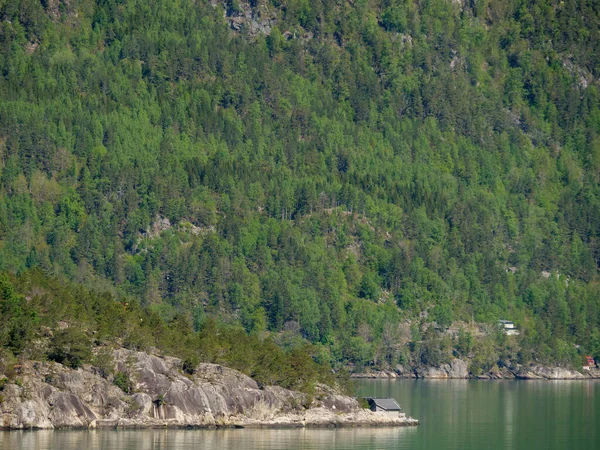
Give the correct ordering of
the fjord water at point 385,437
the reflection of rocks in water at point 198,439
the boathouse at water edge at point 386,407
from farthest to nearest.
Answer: the boathouse at water edge at point 386,407 → the fjord water at point 385,437 → the reflection of rocks in water at point 198,439

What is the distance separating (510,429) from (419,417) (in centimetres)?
1246

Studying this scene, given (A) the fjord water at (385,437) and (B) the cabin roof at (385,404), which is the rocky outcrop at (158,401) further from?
(B) the cabin roof at (385,404)

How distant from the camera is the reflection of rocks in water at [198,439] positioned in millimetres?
143375

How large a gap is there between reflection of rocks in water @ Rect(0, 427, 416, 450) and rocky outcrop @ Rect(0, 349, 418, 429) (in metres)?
2.20

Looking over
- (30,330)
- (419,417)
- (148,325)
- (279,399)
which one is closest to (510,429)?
(419,417)

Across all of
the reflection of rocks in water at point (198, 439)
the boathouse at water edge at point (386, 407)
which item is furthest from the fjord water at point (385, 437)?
the boathouse at water edge at point (386, 407)

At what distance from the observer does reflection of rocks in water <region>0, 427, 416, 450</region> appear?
143375mm

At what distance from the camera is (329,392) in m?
177

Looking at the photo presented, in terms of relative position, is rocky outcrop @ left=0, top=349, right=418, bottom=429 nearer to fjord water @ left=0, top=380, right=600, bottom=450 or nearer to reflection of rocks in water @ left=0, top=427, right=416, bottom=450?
reflection of rocks in water @ left=0, top=427, right=416, bottom=450

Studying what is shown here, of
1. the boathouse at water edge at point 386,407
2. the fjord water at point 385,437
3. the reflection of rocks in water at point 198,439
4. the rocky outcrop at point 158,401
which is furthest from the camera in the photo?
the boathouse at water edge at point 386,407

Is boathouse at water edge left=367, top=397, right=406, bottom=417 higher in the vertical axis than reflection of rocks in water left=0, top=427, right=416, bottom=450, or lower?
higher

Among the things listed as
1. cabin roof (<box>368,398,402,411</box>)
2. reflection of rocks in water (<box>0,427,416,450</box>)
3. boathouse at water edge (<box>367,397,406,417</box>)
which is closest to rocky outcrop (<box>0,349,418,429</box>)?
reflection of rocks in water (<box>0,427,416,450</box>)

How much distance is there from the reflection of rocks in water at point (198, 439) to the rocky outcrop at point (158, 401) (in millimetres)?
2200

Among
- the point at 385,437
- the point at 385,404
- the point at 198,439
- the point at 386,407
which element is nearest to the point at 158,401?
the point at 198,439
